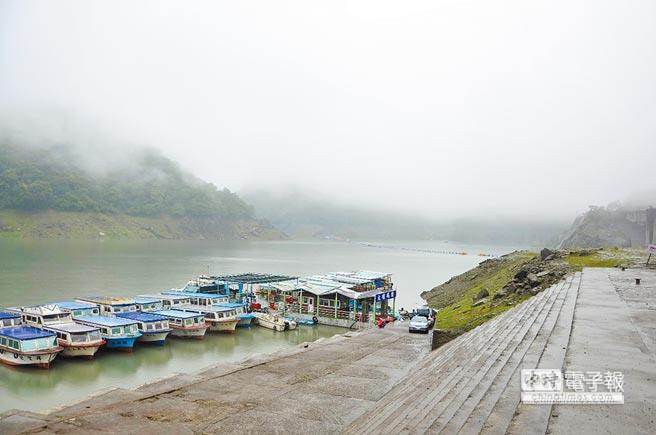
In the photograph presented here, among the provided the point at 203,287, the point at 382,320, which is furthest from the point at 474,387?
the point at 203,287

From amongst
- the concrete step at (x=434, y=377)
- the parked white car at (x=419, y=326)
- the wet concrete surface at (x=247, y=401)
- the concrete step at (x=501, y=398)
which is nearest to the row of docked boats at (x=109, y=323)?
the wet concrete surface at (x=247, y=401)

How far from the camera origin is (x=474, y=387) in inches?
451

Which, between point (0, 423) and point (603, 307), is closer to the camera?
point (0, 423)

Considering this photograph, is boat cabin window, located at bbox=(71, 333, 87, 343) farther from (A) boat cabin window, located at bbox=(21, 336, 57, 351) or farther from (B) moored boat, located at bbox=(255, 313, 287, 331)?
(B) moored boat, located at bbox=(255, 313, 287, 331)

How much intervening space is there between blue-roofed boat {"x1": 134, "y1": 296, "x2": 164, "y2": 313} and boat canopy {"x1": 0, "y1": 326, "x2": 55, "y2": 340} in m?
14.0

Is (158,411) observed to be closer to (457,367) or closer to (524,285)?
(457,367)

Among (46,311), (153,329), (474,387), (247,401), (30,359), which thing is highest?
(474,387)

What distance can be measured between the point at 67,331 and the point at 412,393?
3665 centimetres

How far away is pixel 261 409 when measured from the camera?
13.4 m

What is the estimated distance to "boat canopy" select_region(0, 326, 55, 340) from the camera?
36.9 m

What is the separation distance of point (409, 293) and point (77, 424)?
3441 inches

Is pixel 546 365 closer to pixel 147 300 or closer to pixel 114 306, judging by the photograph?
pixel 114 306

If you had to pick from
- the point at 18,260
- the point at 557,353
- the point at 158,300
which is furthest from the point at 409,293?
the point at 18,260

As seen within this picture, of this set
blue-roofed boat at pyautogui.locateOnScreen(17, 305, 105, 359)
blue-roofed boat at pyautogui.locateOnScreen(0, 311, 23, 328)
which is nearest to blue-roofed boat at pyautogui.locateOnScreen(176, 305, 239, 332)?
blue-roofed boat at pyautogui.locateOnScreen(17, 305, 105, 359)
